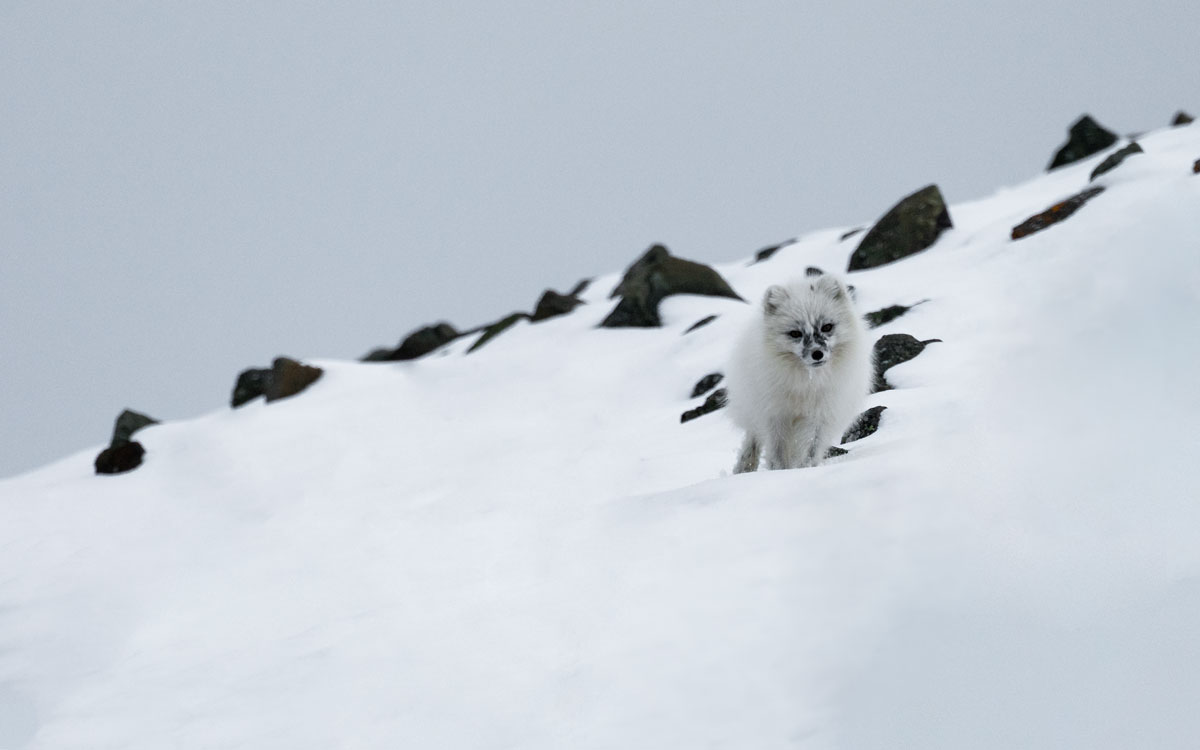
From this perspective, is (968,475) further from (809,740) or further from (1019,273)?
(1019,273)

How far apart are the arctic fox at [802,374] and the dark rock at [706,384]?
14.6ft

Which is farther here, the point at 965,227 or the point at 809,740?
the point at 965,227

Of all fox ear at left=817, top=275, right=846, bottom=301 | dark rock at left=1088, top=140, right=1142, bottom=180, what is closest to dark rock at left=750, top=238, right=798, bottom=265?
dark rock at left=1088, top=140, right=1142, bottom=180

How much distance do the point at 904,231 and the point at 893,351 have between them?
649cm

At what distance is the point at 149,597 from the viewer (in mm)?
8258

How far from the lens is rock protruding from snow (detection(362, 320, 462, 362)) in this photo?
71.0 ft

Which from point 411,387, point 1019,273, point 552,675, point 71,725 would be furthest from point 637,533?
point 411,387

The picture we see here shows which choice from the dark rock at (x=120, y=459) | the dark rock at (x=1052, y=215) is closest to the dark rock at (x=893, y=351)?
the dark rock at (x=1052, y=215)

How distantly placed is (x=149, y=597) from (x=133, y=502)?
12.6ft

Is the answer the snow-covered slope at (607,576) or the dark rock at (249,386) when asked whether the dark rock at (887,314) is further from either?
the dark rock at (249,386)

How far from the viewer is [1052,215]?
40.0 ft

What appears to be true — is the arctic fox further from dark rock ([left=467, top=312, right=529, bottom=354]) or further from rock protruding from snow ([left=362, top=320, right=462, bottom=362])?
rock protruding from snow ([left=362, top=320, right=462, bottom=362])

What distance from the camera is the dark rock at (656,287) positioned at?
51.7 feet

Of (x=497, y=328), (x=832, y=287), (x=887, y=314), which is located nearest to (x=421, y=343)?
(x=497, y=328)
